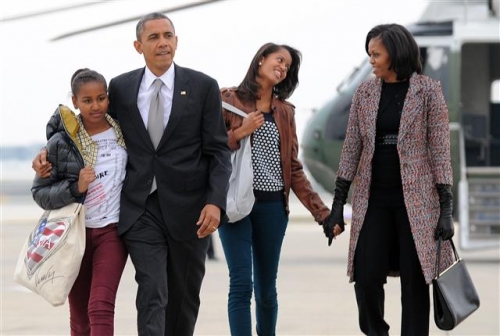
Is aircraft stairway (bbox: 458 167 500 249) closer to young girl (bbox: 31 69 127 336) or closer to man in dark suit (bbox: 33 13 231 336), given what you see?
man in dark suit (bbox: 33 13 231 336)

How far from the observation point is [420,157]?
5.33 metres

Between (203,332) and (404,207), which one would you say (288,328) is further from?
(404,207)

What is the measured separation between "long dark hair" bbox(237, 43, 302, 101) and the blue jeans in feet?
Result: 1.71

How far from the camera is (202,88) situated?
5160mm

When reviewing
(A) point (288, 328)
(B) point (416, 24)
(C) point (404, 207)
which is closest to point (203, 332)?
(A) point (288, 328)

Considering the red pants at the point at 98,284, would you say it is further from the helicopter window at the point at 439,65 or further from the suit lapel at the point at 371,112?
the helicopter window at the point at 439,65

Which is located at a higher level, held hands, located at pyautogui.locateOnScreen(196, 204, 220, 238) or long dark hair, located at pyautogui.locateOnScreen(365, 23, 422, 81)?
long dark hair, located at pyautogui.locateOnScreen(365, 23, 422, 81)

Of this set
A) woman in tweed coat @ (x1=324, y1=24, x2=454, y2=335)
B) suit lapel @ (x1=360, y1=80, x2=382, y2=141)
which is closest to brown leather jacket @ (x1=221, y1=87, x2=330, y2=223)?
woman in tweed coat @ (x1=324, y1=24, x2=454, y2=335)

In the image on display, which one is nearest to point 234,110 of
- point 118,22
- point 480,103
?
point 118,22

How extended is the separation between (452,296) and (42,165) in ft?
5.80

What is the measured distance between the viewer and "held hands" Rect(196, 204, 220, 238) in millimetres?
5004

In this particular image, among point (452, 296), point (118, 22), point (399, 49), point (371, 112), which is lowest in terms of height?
point (452, 296)

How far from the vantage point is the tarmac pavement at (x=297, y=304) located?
7.40 meters

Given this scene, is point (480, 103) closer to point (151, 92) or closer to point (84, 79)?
point (151, 92)
